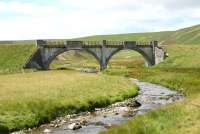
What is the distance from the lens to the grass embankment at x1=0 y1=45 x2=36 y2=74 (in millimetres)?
112537

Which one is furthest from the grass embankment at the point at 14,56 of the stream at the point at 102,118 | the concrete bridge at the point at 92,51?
the stream at the point at 102,118

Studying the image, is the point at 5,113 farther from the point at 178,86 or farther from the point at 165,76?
the point at 165,76

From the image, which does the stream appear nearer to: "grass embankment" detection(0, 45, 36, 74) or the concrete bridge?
"grass embankment" detection(0, 45, 36, 74)

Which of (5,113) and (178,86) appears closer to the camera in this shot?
(5,113)

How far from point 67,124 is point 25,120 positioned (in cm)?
417

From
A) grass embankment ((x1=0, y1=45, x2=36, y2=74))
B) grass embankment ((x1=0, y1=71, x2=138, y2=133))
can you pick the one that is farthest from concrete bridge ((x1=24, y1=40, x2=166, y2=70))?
grass embankment ((x1=0, y1=71, x2=138, y2=133))

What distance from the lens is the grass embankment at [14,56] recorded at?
4431 inches

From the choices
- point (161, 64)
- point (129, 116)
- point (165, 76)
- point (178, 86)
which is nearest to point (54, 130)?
point (129, 116)

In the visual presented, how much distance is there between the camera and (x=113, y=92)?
58.9 metres

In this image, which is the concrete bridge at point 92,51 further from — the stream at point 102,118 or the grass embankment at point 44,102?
the stream at point 102,118

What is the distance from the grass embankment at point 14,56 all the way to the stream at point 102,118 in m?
58.1

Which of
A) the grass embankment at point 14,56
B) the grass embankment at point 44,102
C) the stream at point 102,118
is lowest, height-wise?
the stream at point 102,118

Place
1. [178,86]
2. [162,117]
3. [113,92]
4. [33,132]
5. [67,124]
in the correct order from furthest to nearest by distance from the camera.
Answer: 1. [178,86]
2. [113,92]
3. [67,124]
4. [33,132]
5. [162,117]

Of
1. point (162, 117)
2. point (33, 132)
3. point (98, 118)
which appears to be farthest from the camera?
A: point (98, 118)
